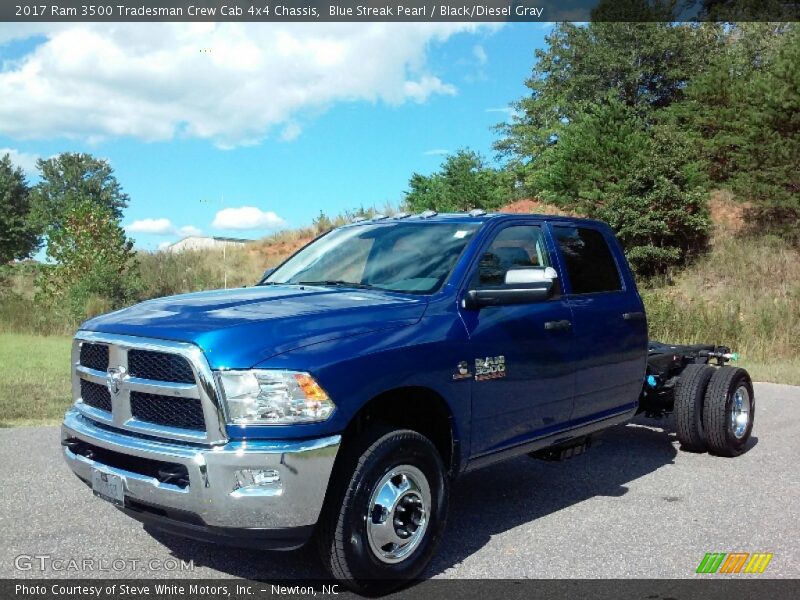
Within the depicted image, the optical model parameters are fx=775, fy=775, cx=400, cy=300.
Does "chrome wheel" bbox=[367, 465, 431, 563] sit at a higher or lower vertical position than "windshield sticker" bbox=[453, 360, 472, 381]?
lower

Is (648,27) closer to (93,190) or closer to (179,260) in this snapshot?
(179,260)

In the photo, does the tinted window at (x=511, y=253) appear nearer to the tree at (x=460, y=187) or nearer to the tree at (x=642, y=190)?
the tree at (x=642, y=190)

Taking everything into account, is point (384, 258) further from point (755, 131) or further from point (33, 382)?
point (755, 131)

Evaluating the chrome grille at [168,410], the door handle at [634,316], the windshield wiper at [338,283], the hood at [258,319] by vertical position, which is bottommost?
the chrome grille at [168,410]

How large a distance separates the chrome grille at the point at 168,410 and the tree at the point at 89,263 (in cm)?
2040

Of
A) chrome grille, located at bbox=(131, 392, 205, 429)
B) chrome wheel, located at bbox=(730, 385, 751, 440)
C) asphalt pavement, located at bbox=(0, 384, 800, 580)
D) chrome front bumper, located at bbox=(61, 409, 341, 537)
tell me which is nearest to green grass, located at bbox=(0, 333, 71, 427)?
asphalt pavement, located at bbox=(0, 384, 800, 580)

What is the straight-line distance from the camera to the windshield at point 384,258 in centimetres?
496

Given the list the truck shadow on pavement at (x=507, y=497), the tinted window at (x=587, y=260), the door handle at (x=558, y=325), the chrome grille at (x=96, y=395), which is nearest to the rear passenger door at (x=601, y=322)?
the tinted window at (x=587, y=260)

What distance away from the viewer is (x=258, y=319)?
3.97 m

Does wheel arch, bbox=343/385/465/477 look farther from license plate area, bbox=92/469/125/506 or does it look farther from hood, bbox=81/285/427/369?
license plate area, bbox=92/469/125/506

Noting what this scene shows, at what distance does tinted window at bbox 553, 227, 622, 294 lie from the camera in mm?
5866

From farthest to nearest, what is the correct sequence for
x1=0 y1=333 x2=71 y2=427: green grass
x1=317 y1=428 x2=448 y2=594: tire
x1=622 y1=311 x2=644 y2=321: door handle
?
x1=0 y1=333 x2=71 y2=427: green grass < x1=622 y1=311 x2=644 y2=321: door handle < x1=317 y1=428 x2=448 y2=594: tire

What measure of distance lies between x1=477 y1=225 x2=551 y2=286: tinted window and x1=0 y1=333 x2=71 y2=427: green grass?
608 centimetres

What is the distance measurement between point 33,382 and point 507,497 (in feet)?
28.6
